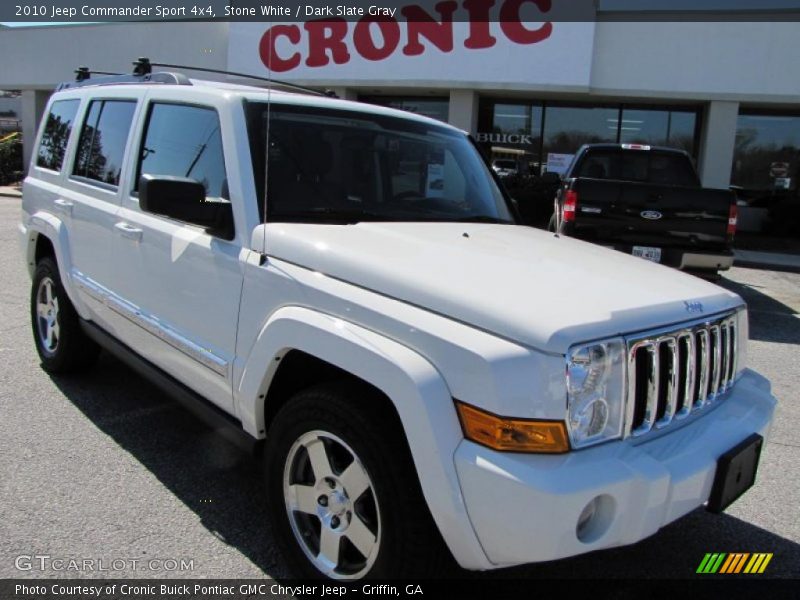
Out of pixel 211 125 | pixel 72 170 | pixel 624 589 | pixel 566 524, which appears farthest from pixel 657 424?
pixel 72 170

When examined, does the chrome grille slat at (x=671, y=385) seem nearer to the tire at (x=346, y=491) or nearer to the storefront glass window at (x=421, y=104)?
the tire at (x=346, y=491)

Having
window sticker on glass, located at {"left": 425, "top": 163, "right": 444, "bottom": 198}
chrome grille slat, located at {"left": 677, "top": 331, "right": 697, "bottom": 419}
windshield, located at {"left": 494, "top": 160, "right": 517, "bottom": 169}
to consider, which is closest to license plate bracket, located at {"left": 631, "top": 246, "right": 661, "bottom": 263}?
window sticker on glass, located at {"left": 425, "top": 163, "right": 444, "bottom": 198}

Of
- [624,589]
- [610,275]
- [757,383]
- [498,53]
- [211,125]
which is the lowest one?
[624,589]

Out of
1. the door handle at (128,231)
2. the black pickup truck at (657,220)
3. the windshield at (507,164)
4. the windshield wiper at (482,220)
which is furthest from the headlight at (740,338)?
the windshield at (507,164)

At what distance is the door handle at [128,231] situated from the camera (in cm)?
353

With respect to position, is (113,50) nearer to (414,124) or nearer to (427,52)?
(427,52)

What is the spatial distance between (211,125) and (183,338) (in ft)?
3.25

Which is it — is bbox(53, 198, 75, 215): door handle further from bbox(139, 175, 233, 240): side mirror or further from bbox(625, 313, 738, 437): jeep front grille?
bbox(625, 313, 738, 437): jeep front grille

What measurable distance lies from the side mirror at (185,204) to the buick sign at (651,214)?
19.5 ft

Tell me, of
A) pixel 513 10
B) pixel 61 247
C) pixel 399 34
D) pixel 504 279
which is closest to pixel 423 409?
pixel 504 279

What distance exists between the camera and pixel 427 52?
15344 mm

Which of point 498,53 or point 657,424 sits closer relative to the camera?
point 657,424

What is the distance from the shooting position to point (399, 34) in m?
15.4

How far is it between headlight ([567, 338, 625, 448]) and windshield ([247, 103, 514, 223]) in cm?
132
